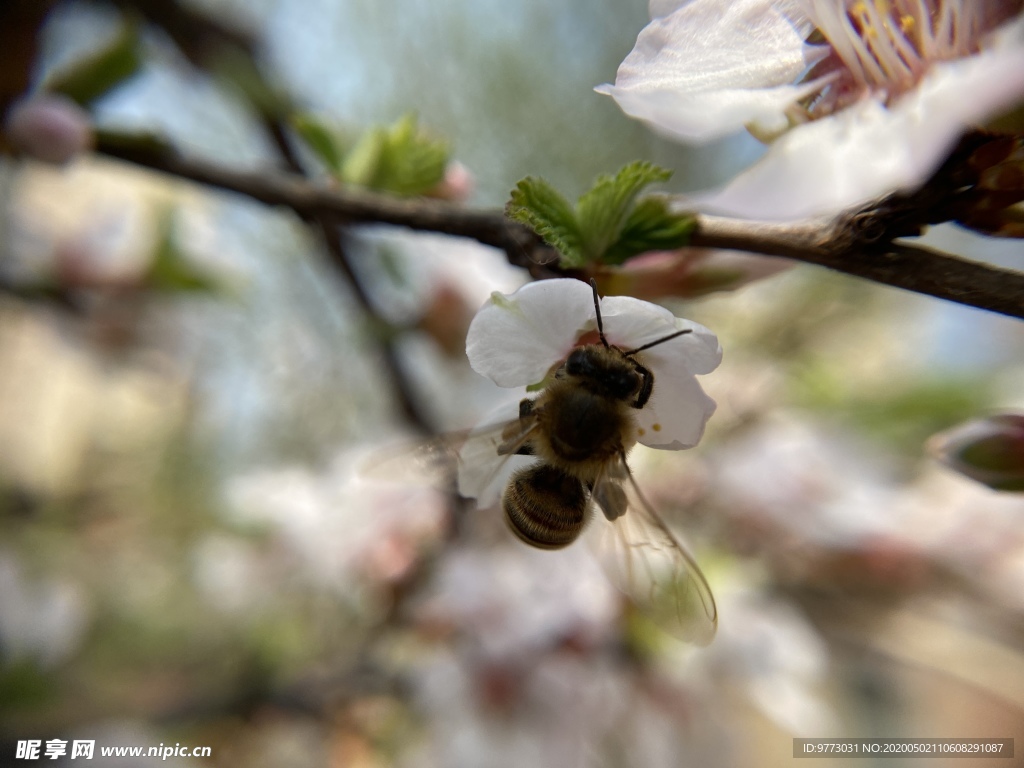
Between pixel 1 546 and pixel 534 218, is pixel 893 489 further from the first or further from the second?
pixel 1 546

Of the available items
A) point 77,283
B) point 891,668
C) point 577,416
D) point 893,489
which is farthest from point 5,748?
point 891,668

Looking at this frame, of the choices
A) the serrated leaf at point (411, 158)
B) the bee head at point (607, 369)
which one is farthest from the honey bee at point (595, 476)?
the serrated leaf at point (411, 158)

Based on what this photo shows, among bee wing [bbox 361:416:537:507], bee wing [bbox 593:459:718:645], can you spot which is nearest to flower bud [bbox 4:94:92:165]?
bee wing [bbox 361:416:537:507]

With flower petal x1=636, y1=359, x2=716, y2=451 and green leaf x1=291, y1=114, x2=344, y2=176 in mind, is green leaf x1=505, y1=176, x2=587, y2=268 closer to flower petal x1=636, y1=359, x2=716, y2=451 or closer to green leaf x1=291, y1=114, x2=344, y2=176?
flower petal x1=636, y1=359, x2=716, y2=451

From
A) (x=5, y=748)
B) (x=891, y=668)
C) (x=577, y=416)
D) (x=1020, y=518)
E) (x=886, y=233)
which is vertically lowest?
(x=891, y=668)

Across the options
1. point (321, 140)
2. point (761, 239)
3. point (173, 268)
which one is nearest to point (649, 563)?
point (761, 239)

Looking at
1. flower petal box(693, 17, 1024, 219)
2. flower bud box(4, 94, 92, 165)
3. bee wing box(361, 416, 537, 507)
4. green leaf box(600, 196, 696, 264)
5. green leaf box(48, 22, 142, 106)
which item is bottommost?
bee wing box(361, 416, 537, 507)
